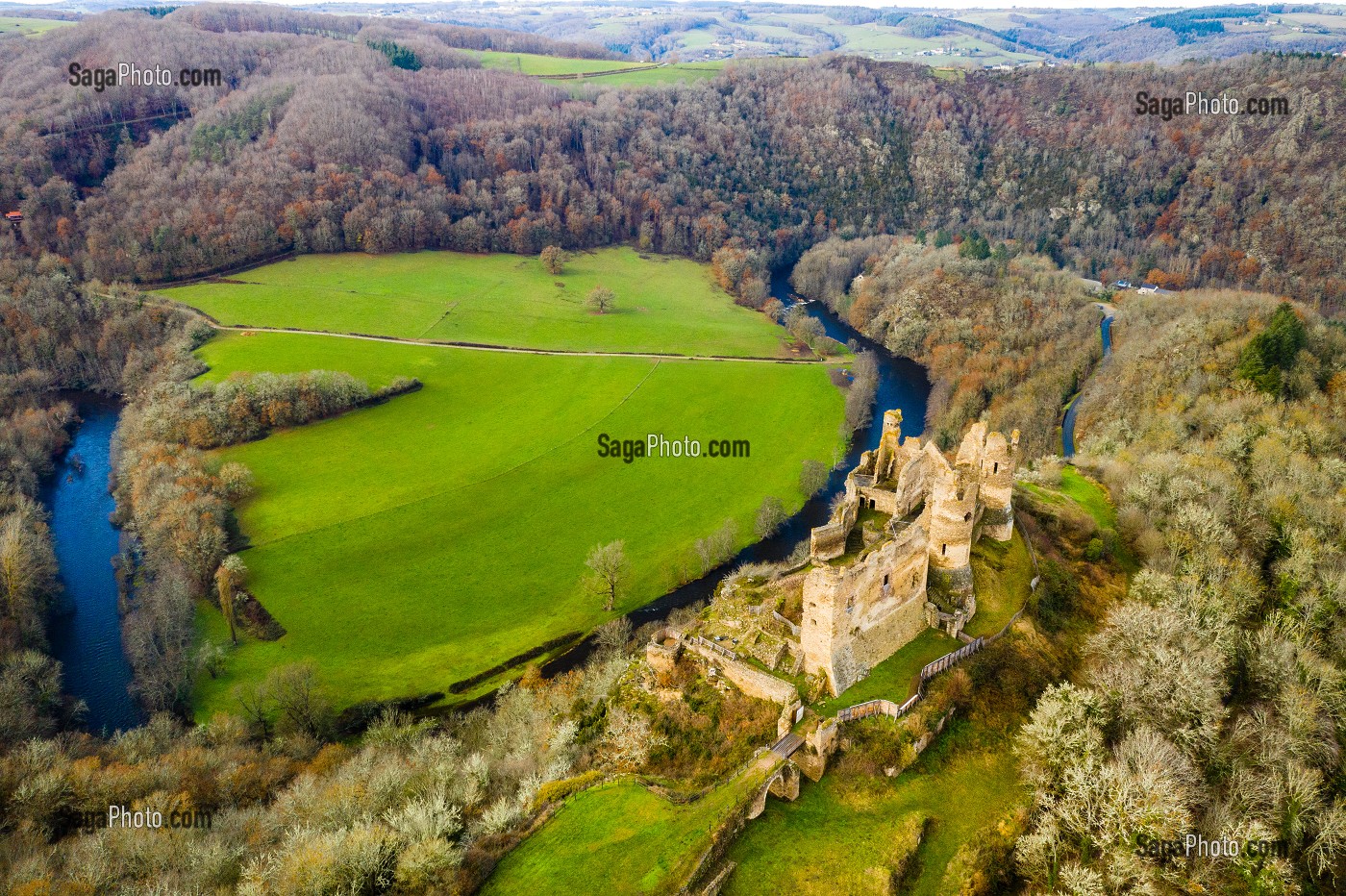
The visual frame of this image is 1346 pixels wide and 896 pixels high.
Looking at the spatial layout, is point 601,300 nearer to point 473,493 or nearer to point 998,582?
point 473,493

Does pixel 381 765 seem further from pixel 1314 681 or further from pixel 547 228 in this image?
pixel 547 228

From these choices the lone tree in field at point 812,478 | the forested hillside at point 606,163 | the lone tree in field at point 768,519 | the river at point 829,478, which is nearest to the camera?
the river at point 829,478

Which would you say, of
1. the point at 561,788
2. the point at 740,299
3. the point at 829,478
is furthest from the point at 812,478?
the point at 740,299

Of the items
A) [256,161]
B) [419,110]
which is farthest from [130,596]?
[419,110]

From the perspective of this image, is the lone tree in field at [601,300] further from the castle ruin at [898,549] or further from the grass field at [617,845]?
the grass field at [617,845]

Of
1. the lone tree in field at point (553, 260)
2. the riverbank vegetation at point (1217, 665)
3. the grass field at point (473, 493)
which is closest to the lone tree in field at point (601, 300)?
the lone tree in field at point (553, 260)

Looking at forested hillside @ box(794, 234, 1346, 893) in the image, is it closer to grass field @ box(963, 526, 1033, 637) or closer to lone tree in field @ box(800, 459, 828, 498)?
grass field @ box(963, 526, 1033, 637)

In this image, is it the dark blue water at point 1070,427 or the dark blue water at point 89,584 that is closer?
the dark blue water at point 89,584
